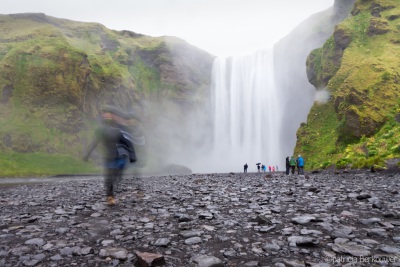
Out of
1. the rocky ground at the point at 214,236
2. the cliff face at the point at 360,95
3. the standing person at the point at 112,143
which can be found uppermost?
the cliff face at the point at 360,95

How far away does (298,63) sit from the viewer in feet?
321

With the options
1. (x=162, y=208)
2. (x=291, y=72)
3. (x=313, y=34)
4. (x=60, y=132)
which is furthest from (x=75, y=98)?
(x=162, y=208)

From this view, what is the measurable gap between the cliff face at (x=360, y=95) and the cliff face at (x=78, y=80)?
51.7m

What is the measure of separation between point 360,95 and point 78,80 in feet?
279

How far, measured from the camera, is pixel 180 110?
380ft

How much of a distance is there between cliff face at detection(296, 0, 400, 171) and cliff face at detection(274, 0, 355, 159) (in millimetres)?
31419

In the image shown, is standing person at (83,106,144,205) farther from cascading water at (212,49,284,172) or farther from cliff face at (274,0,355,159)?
cliff face at (274,0,355,159)

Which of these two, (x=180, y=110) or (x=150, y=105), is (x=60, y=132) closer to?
(x=150, y=105)

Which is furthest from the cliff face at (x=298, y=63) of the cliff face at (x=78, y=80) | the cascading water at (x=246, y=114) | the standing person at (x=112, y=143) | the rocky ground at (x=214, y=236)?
the rocky ground at (x=214, y=236)

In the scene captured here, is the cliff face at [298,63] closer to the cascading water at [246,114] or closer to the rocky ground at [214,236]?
the cascading water at [246,114]

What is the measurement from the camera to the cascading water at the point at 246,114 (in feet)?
301

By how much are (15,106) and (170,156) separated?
173ft

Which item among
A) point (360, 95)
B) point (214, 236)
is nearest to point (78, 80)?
point (360, 95)

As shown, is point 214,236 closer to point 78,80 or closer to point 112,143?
point 112,143
